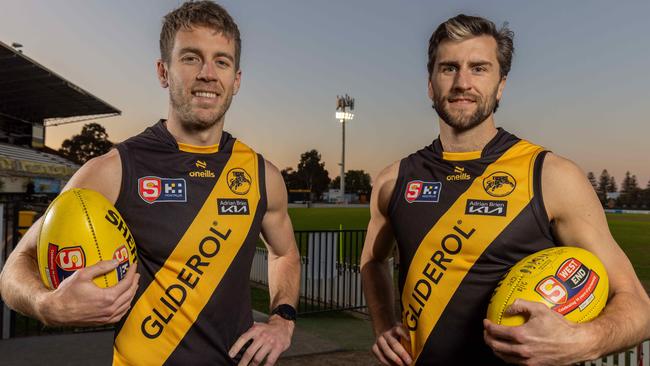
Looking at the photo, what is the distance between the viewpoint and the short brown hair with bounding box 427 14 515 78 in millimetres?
2684

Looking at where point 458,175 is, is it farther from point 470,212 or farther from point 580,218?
point 580,218

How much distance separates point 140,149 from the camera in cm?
269

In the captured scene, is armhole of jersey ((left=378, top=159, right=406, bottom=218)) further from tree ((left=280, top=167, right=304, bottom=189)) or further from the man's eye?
tree ((left=280, top=167, right=304, bottom=189))

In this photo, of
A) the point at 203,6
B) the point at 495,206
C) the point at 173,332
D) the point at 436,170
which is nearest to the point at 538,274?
the point at 495,206

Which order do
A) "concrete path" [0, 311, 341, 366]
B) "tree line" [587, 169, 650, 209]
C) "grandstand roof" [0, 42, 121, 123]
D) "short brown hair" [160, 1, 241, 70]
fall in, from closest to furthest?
"short brown hair" [160, 1, 241, 70] → "concrete path" [0, 311, 341, 366] → "grandstand roof" [0, 42, 121, 123] → "tree line" [587, 169, 650, 209]

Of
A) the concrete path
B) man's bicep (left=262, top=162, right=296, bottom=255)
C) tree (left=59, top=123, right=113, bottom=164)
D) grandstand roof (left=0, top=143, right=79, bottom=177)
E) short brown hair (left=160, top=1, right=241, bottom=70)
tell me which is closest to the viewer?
short brown hair (left=160, top=1, right=241, bottom=70)

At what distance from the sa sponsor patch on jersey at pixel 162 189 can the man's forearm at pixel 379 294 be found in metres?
1.26

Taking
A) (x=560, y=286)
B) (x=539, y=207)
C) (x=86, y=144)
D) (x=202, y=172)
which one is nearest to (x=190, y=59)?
(x=202, y=172)

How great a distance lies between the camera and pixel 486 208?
8.41 feet

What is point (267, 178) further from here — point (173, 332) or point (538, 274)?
point (538, 274)

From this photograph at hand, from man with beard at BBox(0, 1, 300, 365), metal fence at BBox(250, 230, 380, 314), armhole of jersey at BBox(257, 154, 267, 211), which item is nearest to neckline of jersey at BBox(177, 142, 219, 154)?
man with beard at BBox(0, 1, 300, 365)

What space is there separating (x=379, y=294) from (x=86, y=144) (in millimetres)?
95562

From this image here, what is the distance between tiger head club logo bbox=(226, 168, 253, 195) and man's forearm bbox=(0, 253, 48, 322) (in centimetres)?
102

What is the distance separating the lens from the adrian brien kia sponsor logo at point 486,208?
8.27 feet
